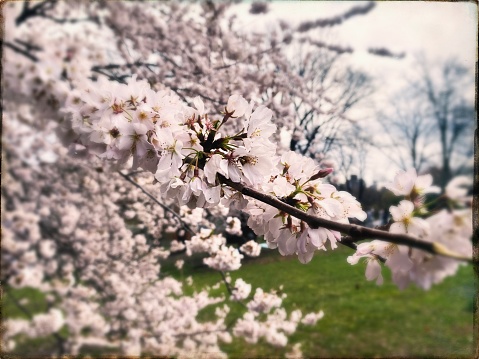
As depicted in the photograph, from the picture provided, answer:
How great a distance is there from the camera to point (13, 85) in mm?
882

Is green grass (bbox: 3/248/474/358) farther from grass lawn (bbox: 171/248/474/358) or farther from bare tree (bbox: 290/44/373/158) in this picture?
bare tree (bbox: 290/44/373/158)

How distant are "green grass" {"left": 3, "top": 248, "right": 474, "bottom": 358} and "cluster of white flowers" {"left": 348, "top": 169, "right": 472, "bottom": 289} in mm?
1662

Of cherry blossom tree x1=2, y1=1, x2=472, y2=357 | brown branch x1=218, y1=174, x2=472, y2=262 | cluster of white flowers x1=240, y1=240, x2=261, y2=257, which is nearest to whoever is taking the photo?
brown branch x1=218, y1=174, x2=472, y2=262

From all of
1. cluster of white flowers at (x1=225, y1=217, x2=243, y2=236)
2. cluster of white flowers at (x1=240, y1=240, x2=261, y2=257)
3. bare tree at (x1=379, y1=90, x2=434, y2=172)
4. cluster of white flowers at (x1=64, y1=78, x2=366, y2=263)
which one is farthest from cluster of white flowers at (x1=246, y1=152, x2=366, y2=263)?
bare tree at (x1=379, y1=90, x2=434, y2=172)

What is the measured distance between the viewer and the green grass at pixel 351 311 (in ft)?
7.86

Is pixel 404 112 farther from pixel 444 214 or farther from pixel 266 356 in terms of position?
pixel 444 214

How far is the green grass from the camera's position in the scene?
240 centimetres

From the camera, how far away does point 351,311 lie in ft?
9.73

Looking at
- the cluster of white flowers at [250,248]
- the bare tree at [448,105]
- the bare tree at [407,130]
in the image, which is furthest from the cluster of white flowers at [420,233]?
the bare tree at [407,130]

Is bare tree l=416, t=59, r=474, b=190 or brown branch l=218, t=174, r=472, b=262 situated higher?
bare tree l=416, t=59, r=474, b=190

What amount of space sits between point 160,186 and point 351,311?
291 centimetres

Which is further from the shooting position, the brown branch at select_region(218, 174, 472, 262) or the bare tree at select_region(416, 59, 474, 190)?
the bare tree at select_region(416, 59, 474, 190)

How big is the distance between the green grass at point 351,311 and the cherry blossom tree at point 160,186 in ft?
0.40

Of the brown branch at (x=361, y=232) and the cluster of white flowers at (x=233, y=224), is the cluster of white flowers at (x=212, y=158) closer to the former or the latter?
the brown branch at (x=361, y=232)
